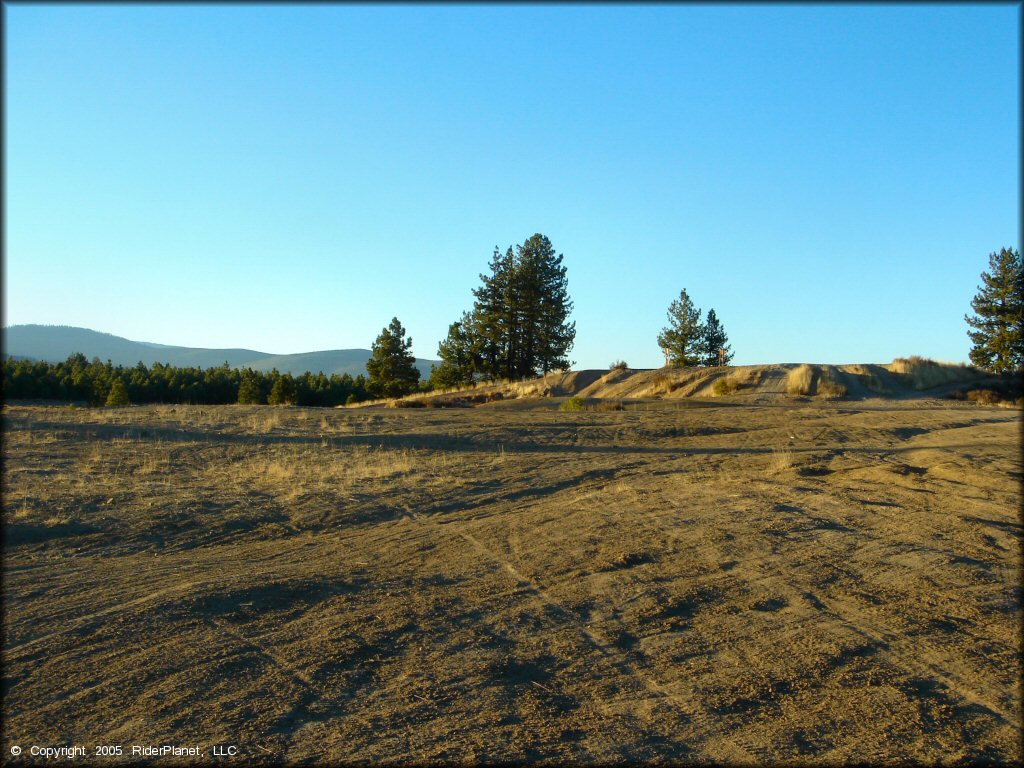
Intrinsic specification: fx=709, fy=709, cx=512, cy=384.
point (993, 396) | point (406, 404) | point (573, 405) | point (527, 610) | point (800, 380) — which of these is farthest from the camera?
point (406, 404)

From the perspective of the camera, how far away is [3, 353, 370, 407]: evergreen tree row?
50.8 m

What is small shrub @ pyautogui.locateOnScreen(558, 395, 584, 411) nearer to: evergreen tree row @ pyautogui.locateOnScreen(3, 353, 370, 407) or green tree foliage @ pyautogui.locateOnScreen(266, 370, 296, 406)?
green tree foliage @ pyautogui.locateOnScreen(266, 370, 296, 406)

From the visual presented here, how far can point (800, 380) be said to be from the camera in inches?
1235

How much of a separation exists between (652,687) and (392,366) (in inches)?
2182

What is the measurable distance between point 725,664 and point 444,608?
268 centimetres

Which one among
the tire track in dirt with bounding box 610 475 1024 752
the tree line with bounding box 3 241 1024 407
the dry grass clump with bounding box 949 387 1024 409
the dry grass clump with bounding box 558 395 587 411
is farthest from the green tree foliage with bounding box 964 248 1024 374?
the tire track in dirt with bounding box 610 475 1024 752

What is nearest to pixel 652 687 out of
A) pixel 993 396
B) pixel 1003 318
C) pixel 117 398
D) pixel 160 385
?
pixel 993 396

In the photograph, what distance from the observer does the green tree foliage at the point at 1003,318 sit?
135 feet

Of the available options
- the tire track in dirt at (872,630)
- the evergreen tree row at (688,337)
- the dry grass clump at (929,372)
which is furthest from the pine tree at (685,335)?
the tire track in dirt at (872,630)

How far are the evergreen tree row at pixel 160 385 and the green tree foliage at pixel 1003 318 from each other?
4307 cm

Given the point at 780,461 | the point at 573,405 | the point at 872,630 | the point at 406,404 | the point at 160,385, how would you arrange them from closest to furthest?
the point at 872,630 → the point at 780,461 → the point at 573,405 → the point at 406,404 → the point at 160,385

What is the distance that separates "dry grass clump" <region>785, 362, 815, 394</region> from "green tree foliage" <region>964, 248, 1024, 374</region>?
49.1 ft

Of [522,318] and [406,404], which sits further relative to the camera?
[522,318]

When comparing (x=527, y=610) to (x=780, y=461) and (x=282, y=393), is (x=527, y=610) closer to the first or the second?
(x=780, y=461)
